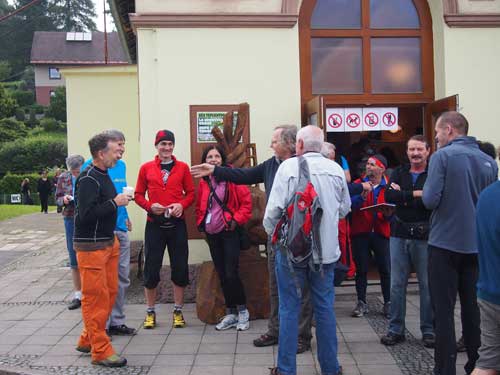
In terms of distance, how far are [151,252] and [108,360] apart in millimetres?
1408

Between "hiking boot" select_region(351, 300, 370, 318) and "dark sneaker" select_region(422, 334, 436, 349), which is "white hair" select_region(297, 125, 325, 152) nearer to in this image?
"dark sneaker" select_region(422, 334, 436, 349)

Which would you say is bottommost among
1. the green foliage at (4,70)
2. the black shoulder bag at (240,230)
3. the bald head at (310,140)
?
the black shoulder bag at (240,230)

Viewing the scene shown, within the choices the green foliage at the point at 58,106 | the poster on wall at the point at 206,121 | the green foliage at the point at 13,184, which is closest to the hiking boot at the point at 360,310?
the poster on wall at the point at 206,121

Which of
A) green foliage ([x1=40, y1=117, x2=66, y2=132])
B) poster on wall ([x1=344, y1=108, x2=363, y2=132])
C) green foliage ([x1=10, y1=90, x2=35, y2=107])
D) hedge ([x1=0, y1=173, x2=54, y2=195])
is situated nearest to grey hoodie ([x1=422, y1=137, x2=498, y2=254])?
poster on wall ([x1=344, y1=108, x2=363, y2=132])

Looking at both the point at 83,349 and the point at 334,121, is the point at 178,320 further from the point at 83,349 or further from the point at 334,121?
the point at 334,121

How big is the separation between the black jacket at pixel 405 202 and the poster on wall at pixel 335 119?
2.71 m

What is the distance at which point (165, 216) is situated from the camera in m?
6.41

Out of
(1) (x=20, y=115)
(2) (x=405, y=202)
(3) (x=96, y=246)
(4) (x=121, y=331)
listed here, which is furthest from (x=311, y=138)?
(1) (x=20, y=115)

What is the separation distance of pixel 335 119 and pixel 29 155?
136ft

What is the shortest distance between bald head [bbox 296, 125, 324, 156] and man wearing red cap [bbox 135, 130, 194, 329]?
6.67 feet

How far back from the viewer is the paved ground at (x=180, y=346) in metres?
5.30

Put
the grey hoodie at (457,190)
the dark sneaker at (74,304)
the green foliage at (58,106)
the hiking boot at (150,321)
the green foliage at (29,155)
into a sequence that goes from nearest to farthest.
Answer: the grey hoodie at (457,190) < the hiking boot at (150,321) < the dark sneaker at (74,304) < the green foliage at (29,155) < the green foliage at (58,106)

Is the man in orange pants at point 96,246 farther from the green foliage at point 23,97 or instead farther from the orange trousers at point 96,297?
the green foliage at point 23,97

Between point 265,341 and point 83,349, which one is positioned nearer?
point 83,349
